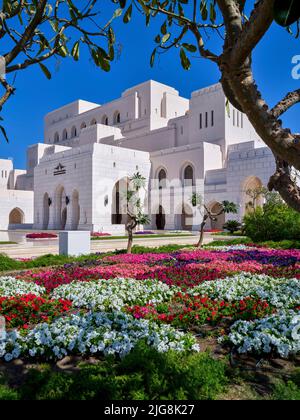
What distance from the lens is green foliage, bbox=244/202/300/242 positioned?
17078 millimetres

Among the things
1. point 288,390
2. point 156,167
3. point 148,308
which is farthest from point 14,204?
point 288,390

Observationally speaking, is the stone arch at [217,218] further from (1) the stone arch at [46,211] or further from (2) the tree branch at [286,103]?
(2) the tree branch at [286,103]

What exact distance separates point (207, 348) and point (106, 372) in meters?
1.29

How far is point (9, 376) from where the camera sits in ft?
11.6

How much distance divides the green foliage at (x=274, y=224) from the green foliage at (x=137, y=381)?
14853mm

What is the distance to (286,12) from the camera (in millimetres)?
1514

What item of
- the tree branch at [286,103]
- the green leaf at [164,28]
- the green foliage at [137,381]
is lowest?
the green foliage at [137,381]

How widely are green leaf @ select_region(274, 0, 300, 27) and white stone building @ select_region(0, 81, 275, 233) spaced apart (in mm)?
29117

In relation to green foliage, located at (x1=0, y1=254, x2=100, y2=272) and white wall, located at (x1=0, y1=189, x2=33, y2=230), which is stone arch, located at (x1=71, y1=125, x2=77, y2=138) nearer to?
white wall, located at (x1=0, y1=189, x2=33, y2=230)

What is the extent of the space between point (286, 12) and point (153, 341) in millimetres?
3538

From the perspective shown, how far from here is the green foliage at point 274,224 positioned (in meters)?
17.1

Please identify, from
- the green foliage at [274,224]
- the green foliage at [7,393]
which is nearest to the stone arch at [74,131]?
the green foliage at [274,224]
